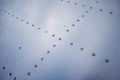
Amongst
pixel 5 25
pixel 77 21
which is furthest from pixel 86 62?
pixel 5 25

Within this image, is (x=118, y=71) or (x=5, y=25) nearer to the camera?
(x=118, y=71)

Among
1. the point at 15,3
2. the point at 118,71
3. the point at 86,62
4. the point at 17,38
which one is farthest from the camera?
the point at 15,3

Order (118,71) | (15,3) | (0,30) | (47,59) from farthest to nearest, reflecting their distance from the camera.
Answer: (15,3)
(0,30)
(47,59)
(118,71)

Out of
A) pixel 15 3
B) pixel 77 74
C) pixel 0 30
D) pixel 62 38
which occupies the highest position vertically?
pixel 15 3

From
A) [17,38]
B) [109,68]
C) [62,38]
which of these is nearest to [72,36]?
[62,38]

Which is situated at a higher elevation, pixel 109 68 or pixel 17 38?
pixel 17 38

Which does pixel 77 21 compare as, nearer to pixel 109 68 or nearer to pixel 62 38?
pixel 62 38
